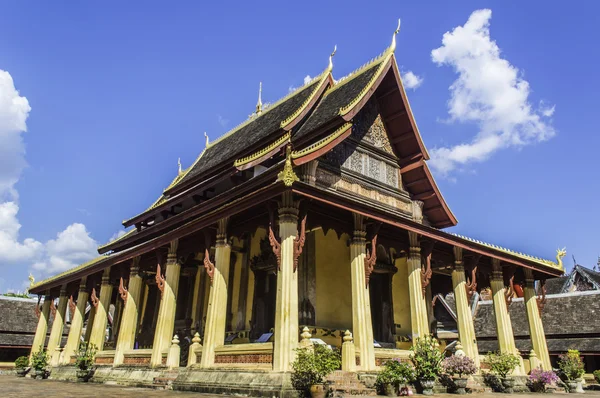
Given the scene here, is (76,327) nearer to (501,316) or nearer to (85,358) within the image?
(85,358)

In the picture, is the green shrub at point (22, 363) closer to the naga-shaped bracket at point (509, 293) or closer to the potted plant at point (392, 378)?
the potted plant at point (392, 378)

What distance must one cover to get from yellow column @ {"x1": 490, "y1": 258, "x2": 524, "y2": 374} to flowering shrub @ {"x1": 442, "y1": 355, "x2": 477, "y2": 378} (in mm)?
3703

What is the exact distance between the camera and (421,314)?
12.5m

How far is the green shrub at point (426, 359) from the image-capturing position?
34.0ft

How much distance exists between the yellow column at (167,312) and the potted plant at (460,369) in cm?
767

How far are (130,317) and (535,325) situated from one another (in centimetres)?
1399

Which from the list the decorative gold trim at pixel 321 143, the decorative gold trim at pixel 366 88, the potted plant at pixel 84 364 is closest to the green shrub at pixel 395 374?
the decorative gold trim at pixel 321 143

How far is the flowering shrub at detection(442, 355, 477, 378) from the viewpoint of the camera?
1116 centimetres

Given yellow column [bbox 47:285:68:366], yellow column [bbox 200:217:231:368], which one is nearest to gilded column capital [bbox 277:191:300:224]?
yellow column [bbox 200:217:231:368]

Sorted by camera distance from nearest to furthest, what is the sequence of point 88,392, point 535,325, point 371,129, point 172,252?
point 88,392 < point 172,252 < point 371,129 < point 535,325

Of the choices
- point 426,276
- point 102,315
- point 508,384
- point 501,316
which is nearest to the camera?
point 508,384

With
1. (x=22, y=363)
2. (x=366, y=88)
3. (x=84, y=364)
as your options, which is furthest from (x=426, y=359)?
(x=22, y=363)

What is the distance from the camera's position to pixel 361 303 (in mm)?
11148

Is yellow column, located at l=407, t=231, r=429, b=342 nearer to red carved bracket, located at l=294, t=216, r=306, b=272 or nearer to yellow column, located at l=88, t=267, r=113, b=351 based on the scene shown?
red carved bracket, located at l=294, t=216, r=306, b=272
